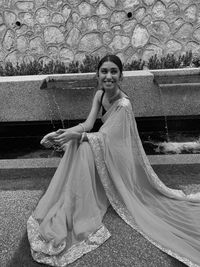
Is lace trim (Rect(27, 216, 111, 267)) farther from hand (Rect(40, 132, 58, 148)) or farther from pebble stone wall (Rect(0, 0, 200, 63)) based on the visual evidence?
pebble stone wall (Rect(0, 0, 200, 63))

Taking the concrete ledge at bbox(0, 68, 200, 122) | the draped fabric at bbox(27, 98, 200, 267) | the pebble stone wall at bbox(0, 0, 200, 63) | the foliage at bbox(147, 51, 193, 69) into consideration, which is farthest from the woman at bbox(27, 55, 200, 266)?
the pebble stone wall at bbox(0, 0, 200, 63)

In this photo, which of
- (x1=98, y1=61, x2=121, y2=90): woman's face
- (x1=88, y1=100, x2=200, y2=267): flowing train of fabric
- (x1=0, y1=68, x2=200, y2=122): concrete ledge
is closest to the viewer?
(x1=88, y1=100, x2=200, y2=267): flowing train of fabric

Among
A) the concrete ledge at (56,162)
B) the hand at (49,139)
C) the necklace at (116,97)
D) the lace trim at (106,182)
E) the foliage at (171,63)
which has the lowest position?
the concrete ledge at (56,162)

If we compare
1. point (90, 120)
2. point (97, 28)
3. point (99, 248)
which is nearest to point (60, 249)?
point (99, 248)

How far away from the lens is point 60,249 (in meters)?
1.55

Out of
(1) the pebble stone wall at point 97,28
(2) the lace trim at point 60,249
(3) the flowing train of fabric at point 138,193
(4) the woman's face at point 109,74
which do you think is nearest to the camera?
(2) the lace trim at point 60,249

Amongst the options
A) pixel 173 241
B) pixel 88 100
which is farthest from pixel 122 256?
pixel 88 100

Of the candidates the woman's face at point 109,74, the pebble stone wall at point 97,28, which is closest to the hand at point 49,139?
the woman's face at point 109,74

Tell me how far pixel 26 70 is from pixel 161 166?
8.90ft

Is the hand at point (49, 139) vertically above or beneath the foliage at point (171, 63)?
beneath

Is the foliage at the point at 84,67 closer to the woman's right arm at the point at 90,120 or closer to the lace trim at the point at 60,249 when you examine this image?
the woman's right arm at the point at 90,120

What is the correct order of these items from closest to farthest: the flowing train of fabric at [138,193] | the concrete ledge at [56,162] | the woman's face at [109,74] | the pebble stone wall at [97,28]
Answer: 1. the flowing train of fabric at [138,193]
2. the woman's face at [109,74]
3. the concrete ledge at [56,162]
4. the pebble stone wall at [97,28]

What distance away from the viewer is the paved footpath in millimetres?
1538

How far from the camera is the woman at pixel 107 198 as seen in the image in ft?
5.22
